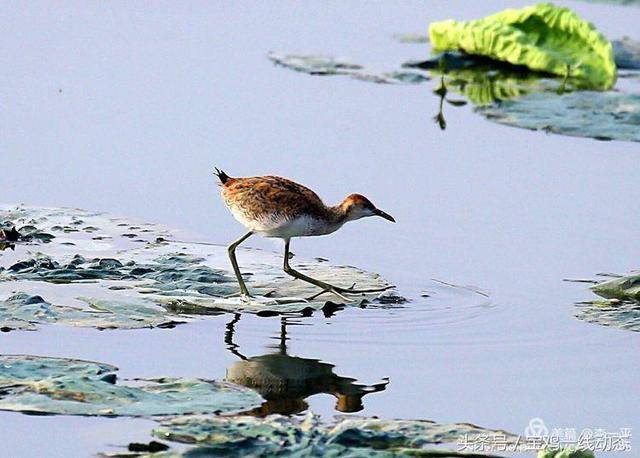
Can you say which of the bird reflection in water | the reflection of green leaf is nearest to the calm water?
the bird reflection in water

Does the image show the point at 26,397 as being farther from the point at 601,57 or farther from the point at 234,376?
the point at 601,57

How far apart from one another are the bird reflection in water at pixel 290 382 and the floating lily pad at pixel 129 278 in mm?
704

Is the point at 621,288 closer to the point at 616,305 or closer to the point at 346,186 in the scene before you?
the point at 616,305

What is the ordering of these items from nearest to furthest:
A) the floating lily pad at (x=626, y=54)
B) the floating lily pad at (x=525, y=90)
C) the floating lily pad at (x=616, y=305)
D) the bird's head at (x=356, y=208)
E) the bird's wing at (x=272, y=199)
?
the floating lily pad at (x=616, y=305), the bird's wing at (x=272, y=199), the bird's head at (x=356, y=208), the floating lily pad at (x=525, y=90), the floating lily pad at (x=626, y=54)

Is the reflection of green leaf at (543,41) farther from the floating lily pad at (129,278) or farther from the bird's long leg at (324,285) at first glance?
the bird's long leg at (324,285)

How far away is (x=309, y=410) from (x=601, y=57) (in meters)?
9.36

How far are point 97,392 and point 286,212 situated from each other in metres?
2.53

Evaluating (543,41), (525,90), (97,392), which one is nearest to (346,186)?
(525,90)

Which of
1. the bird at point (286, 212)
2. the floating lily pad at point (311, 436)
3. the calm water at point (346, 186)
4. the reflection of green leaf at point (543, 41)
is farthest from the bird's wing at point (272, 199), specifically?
the reflection of green leaf at point (543, 41)

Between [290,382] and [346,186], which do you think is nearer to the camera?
[290,382]

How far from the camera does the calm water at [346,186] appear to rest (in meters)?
8.05

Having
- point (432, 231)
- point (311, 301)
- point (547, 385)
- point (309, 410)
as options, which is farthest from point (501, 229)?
point (309, 410)

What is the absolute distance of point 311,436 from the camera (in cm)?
669

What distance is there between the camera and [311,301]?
9.44 m
